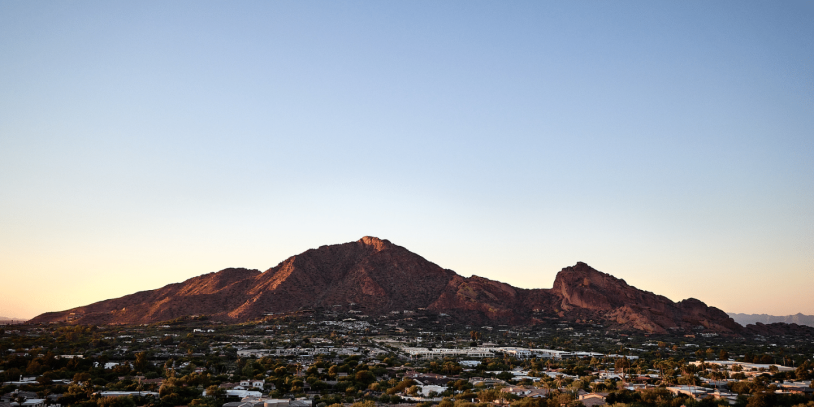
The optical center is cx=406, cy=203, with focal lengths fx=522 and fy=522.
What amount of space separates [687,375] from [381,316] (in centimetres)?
9297

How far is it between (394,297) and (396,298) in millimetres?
815

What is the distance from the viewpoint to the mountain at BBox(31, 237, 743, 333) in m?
140

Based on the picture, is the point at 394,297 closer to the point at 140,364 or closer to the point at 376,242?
the point at 376,242

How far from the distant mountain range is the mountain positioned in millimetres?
287

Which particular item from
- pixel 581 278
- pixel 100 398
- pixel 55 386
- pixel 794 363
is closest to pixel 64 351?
pixel 55 386

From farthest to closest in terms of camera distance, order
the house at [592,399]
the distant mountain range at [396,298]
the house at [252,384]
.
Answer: the distant mountain range at [396,298] → the house at [252,384] → the house at [592,399]

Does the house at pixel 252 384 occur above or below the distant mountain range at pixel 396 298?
below

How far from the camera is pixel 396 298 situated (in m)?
156

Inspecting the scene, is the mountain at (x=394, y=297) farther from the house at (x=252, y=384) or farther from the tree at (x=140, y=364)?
the house at (x=252, y=384)

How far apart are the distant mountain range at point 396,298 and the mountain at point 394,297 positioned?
11.3 inches

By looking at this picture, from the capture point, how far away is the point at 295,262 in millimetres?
171125

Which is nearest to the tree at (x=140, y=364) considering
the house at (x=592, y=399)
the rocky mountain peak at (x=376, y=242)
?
the house at (x=592, y=399)

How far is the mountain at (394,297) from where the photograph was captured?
14038 cm

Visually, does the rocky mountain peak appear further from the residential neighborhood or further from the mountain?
the residential neighborhood
